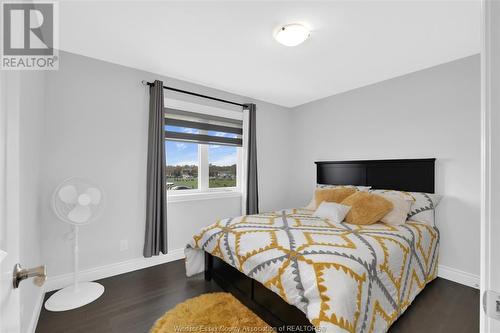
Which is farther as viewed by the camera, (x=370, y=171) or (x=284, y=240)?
(x=370, y=171)

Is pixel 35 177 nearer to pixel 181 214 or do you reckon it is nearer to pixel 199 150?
pixel 181 214

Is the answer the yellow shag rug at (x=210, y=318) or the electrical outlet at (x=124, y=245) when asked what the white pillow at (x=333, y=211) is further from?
the electrical outlet at (x=124, y=245)

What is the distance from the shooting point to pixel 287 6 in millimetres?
1762

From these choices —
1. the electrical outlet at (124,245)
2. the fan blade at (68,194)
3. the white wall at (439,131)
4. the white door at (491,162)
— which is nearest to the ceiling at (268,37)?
the white wall at (439,131)

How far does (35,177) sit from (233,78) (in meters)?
2.34

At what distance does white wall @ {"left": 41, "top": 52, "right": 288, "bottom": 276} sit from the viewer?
232 cm

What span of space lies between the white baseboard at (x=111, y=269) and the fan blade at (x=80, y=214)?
2.38 ft

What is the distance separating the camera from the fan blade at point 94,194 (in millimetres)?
2182

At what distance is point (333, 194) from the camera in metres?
3.03

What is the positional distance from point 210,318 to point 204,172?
6.70 feet

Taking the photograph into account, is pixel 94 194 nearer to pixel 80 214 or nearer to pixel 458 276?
pixel 80 214

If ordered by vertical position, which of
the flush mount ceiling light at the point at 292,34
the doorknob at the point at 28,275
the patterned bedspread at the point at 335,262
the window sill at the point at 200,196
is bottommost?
the patterned bedspread at the point at 335,262

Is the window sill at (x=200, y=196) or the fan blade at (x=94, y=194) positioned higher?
the fan blade at (x=94, y=194)

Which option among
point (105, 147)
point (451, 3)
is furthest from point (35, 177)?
point (451, 3)
